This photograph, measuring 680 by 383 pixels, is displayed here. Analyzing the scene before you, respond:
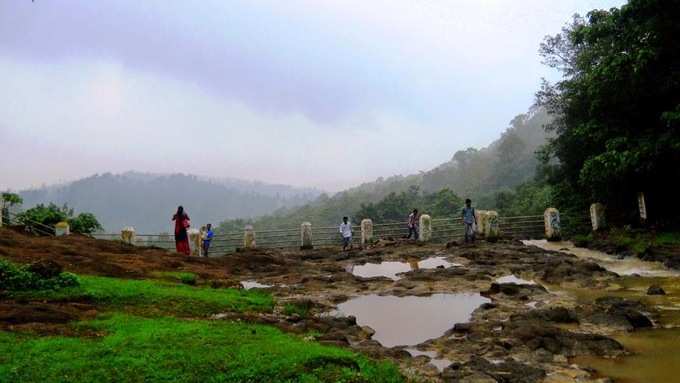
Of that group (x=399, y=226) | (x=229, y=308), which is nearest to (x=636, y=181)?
(x=399, y=226)

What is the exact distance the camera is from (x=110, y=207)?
165m

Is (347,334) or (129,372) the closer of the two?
(129,372)

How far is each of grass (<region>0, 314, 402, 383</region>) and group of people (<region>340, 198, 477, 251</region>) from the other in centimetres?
1571

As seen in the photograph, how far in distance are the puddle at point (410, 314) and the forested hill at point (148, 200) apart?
152 m

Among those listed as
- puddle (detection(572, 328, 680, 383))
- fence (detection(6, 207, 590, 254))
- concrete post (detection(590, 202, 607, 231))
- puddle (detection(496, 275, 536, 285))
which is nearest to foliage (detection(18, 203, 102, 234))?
fence (detection(6, 207, 590, 254))

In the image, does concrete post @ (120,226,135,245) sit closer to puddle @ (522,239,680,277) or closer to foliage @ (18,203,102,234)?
foliage @ (18,203,102,234)

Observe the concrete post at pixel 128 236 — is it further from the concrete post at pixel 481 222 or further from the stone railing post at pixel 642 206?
the stone railing post at pixel 642 206

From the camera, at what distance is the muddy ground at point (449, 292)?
7.59m

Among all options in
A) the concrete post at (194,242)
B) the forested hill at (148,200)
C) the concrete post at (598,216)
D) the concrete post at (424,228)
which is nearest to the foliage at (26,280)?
the concrete post at (194,242)

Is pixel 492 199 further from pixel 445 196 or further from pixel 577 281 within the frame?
pixel 577 281

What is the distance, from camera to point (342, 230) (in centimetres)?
2377

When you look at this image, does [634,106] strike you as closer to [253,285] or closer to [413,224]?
[413,224]

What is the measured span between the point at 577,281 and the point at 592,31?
492 inches

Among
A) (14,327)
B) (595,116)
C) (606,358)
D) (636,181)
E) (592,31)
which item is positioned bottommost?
(606,358)
